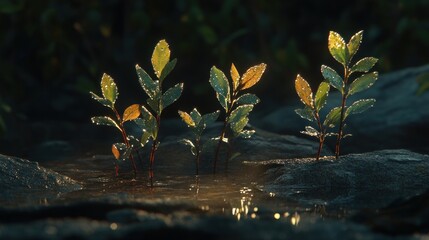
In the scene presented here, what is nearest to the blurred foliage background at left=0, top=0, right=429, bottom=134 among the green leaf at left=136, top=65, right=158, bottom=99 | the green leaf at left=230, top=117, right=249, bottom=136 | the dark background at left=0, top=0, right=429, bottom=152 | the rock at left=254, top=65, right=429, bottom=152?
the dark background at left=0, top=0, right=429, bottom=152

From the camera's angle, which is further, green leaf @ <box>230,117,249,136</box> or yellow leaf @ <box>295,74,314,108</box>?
green leaf @ <box>230,117,249,136</box>

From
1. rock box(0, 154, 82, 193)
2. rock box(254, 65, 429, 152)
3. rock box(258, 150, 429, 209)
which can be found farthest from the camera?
rock box(254, 65, 429, 152)

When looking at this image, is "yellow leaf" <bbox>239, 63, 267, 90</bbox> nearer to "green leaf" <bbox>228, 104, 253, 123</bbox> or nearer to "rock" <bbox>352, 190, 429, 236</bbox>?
"green leaf" <bbox>228, 104, 253, 123</bbox>

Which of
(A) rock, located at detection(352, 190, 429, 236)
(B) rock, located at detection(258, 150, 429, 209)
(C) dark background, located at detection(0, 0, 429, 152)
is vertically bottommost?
(A) rock, located at detection(352, 190, 429, 236)

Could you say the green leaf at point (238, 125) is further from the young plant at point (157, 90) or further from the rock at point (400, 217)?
the rock at point (400, 217)

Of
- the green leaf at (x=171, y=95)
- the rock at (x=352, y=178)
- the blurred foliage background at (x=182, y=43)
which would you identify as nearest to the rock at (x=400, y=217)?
the rock at (x=352, y=178)

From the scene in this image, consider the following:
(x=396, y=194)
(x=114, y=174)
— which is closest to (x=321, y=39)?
(x=114, y=174)

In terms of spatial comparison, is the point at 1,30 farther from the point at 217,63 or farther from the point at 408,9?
the point at 408,9
